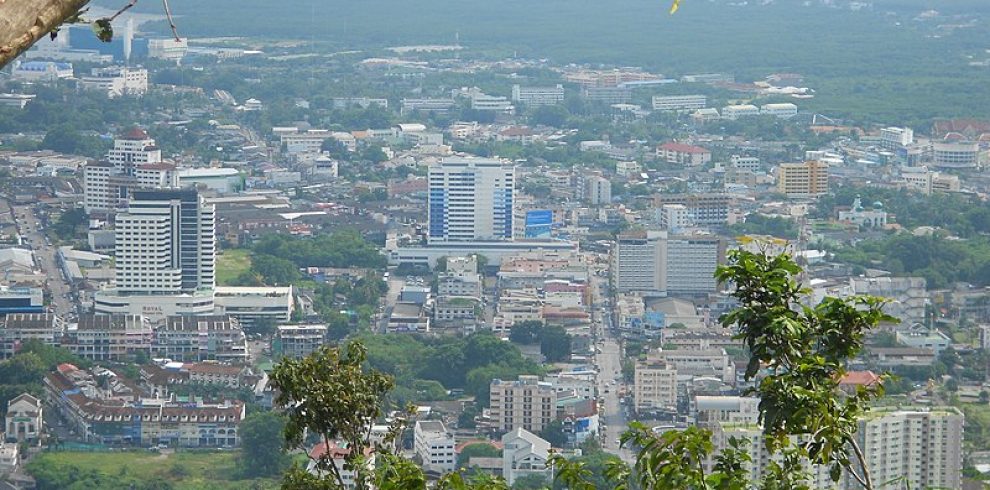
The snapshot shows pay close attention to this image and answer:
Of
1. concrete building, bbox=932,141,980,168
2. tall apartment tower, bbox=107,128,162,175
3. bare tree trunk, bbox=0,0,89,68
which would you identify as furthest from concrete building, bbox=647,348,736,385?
bare tree trunk, bbox=0,0,89,68

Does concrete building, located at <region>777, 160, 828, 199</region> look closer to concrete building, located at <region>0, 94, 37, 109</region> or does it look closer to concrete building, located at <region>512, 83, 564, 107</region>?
concrete building, located at <region>512, 83, 564, 107</region>

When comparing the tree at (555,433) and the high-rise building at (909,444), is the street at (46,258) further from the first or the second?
the high-rise building at (909,444)

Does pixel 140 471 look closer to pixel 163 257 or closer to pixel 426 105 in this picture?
pixel 163 257

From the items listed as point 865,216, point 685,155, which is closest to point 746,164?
point 685,155

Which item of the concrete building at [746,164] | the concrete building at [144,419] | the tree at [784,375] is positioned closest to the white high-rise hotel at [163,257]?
the concrete building at [144,419]

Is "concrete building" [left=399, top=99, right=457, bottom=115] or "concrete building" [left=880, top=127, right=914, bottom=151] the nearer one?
"concrete building" [left=880, top=127, right=914, bottom=151]

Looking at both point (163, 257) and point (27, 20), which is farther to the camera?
point (163, 257)
